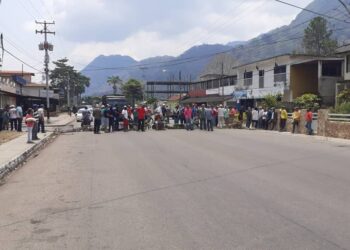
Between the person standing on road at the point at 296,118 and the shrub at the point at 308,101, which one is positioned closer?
the person standing on road at the point at 296,118

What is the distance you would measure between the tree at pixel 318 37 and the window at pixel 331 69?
43.8 meters

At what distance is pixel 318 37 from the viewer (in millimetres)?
88438

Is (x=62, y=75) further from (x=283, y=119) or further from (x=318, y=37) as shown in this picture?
(x=283, y=119)

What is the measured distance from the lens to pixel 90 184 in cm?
1134

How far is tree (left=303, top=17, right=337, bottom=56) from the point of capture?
8769 cm

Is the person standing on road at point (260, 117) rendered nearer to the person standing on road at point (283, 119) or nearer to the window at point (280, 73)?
the person standing on road at point (283, 119)

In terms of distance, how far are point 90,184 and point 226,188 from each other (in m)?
2.92

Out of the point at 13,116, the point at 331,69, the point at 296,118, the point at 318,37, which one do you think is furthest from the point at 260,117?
the point at 318,37

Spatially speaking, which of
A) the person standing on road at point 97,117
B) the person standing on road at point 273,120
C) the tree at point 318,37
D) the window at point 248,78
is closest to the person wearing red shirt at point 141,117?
the person standing on road at point 97,117

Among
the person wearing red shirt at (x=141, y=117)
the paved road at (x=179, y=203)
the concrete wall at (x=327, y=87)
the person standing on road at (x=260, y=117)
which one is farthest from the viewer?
the concrete wall at (x=327, y=87)

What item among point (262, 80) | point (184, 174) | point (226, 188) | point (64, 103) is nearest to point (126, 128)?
point (184, 174)

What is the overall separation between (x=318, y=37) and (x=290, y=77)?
42.3 m

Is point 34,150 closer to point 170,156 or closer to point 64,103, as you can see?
point 170,156

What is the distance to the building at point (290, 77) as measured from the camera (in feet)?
148
